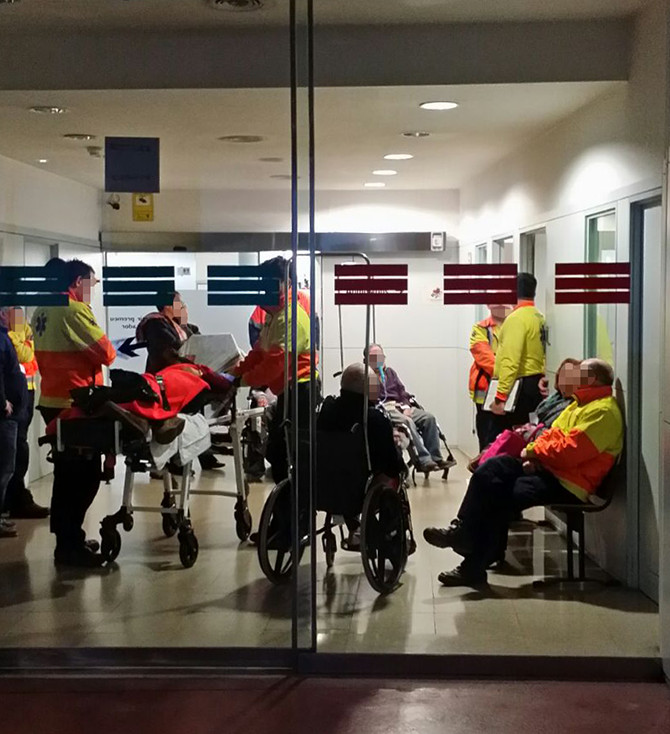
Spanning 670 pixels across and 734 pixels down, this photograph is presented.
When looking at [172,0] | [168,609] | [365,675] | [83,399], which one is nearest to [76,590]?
[168,609]

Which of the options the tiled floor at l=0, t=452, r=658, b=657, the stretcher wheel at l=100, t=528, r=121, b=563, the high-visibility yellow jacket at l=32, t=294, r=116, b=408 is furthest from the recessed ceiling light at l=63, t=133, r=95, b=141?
the stretcher wheel at l=100, t=528, r=121, b=563

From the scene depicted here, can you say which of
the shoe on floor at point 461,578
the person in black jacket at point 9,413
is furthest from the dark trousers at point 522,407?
the person in black jacket at point 9,413

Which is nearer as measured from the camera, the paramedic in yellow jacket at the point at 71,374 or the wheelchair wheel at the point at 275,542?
the paramedic in yellow jacket at the point at 71,374

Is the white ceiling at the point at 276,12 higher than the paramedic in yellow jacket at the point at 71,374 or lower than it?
higher

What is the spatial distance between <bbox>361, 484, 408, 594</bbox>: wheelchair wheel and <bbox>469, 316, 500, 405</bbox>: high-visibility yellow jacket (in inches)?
24.8

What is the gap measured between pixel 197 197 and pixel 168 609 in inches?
75.4

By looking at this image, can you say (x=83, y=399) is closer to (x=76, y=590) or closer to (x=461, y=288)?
(x=76, y=590)

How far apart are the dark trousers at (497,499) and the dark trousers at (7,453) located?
2.22 metres

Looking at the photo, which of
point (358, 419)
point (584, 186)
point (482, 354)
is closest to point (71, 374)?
point (358, 419)

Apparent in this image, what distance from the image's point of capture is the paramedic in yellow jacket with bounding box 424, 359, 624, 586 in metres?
5.06

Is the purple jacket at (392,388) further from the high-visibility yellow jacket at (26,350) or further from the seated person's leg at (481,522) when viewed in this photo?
the high-visibility yellow jacket at (26,350)

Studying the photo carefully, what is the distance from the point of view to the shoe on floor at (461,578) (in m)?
5.23

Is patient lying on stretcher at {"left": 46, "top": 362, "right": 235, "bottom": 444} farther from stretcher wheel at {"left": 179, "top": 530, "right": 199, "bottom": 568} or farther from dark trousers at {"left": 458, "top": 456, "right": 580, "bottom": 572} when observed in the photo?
dark trousers at {"left": 458, "top": 456, "right": 580, "bottom": 572}

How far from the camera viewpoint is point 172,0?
4496 millimetres
